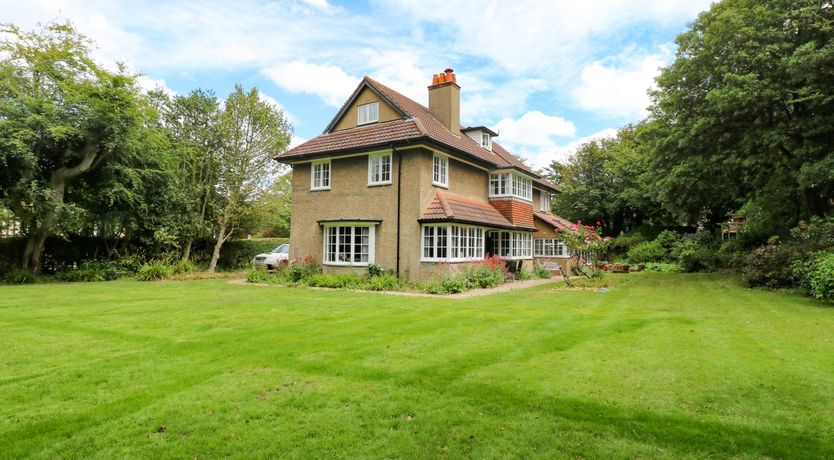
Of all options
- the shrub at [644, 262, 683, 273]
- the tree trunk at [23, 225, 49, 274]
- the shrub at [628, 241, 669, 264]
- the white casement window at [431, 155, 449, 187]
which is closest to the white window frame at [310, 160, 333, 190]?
the white casement window at [431, 155, 449, 187]

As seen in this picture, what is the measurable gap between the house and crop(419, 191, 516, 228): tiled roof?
0.06 m

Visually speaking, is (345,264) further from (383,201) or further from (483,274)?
(483,274)

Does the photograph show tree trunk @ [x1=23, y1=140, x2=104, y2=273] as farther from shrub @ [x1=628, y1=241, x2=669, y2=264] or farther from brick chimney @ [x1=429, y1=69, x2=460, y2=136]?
shrub @ [x1=628, y1=241, x2=669, y2=264]

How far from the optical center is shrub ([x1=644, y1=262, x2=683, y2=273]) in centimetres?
2818

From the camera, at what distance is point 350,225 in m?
19.8

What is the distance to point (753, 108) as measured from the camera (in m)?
16.9

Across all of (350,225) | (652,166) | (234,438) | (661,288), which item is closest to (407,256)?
(350,225)

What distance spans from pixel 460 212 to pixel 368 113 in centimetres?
675

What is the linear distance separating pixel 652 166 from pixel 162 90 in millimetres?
25293

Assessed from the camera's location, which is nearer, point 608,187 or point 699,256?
point 699,256

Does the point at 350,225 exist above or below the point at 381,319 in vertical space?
above

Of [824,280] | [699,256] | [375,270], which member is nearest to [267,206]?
[375,270]

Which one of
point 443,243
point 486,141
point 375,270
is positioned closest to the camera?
point 443,243

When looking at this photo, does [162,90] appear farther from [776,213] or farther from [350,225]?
[776,213]
